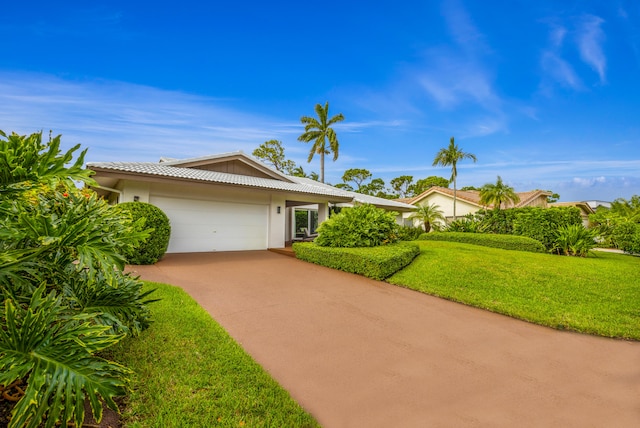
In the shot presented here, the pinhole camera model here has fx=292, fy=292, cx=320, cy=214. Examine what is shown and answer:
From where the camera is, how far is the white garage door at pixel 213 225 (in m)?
10.8

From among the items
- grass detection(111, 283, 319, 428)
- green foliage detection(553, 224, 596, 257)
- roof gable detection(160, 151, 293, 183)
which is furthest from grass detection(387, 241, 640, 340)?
roof gable detection(160, 151, 293, 183)

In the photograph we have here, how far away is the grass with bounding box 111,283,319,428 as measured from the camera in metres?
2.35

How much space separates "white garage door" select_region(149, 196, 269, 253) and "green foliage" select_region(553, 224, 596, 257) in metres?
12.4

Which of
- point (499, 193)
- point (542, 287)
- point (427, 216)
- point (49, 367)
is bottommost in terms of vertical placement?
point (542, 287)

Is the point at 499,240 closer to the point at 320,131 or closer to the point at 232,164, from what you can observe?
the point at 232,164

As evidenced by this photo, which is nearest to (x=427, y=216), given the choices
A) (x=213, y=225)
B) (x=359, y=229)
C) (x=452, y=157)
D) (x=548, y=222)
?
(x=452, y=157)

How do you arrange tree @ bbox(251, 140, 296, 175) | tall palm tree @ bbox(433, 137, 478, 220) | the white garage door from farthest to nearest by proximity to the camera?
tree @ bbox(251, 140, 296, 175), tall palm tree @ bbox(433, 137, 478, 220), the white garage door

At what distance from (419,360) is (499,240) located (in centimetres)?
1238

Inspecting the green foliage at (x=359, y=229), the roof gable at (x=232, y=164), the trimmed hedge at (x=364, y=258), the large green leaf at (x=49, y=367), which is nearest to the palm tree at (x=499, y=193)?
the green foliage at (x=359, y=229)

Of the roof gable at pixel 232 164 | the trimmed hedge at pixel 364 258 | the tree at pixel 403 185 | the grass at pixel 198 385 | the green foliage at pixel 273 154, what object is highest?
the green foliage at pixel 273 154

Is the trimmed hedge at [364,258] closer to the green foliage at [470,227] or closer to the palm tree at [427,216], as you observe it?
the green foliage at [470,227]

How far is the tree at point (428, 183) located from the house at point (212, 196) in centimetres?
3139

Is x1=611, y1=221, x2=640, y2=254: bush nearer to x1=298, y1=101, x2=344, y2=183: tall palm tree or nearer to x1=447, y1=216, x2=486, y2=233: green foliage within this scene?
x1=447, y1=216, x2=486, y2=233: green foliage

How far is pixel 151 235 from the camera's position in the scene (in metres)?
8.43
